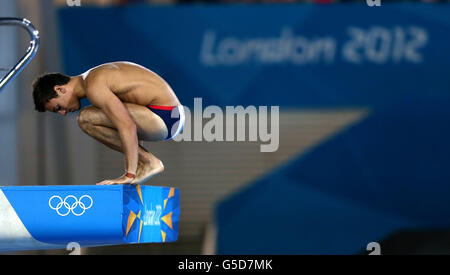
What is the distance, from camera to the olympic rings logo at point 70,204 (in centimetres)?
→ 474

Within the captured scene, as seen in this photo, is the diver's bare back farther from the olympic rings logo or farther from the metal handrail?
the olympic rings logo

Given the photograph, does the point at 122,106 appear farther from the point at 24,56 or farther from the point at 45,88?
the point at 24,56

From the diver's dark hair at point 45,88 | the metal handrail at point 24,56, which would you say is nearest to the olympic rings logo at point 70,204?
the diver's dark hair at point 45,88

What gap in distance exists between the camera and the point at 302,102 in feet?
37.2

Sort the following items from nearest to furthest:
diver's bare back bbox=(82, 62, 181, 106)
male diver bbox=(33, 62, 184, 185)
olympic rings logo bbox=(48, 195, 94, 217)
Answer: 1. olympic rings logo bbox=(48, 195, 94, 217)
2. male diver bbox=(33, 62, 184, 185)
3. diver's bare back bbox=(82, 62, 181, 106)

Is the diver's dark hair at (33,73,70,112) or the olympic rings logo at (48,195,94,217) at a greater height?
the diver's dark hair at (33,73,70,112)

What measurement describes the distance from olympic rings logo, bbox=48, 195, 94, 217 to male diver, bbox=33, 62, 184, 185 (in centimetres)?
20

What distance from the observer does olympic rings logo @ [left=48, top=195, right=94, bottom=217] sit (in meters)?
4.74

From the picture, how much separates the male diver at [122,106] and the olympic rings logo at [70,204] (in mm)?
199

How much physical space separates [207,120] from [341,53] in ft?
8.12

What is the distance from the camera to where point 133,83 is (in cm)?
531

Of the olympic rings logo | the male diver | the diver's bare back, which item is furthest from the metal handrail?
the olympic rings logo

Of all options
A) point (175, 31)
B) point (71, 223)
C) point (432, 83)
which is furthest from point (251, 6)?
point (71, 223)

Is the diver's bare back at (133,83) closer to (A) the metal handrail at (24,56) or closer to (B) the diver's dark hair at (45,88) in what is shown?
(B) the diver's dark hair at (45,88)
